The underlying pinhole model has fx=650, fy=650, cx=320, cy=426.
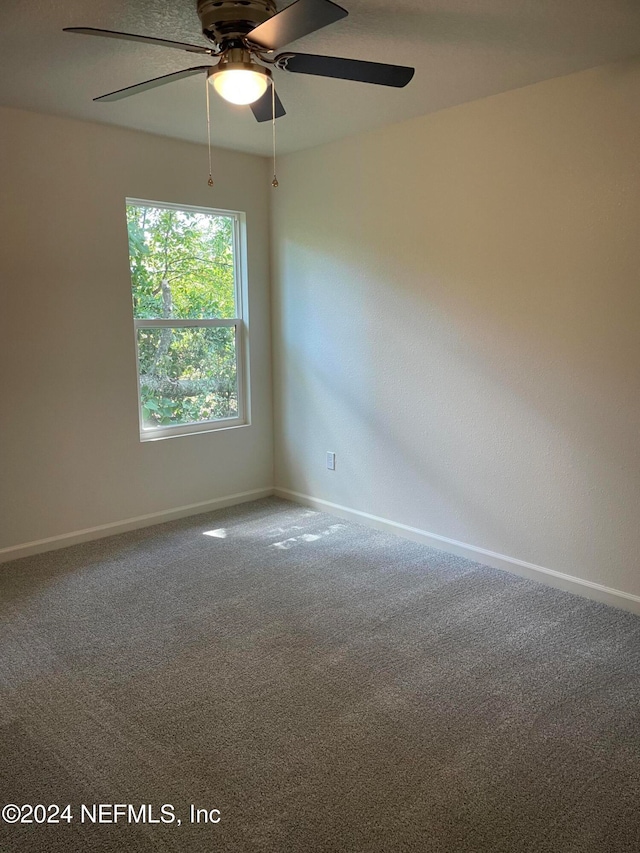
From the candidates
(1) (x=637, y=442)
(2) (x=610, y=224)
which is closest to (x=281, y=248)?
(2) (x=610, y=224)

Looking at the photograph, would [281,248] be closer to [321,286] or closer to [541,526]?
[321,286]

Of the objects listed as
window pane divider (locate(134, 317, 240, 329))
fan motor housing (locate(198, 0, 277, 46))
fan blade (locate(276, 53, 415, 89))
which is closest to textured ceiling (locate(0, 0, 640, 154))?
fan motor housing (locate(198, 0, 277, 46))

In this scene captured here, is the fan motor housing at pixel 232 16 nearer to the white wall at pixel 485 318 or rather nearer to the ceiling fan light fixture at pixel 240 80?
the ceiling fan light fixture at pixel 240 80

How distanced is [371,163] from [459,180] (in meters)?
0.65

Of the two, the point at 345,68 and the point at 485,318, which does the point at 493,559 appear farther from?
the point at 345,68

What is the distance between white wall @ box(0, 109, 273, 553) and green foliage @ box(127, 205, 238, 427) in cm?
14

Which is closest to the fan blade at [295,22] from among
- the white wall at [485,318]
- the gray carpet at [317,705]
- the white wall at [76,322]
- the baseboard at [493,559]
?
the white wall at [485,318]

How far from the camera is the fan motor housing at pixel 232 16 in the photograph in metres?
2.14

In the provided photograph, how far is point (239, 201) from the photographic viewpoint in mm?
4402

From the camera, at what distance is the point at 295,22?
193cm

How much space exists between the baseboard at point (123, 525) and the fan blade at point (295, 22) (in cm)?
287

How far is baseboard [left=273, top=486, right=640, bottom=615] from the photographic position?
307cm

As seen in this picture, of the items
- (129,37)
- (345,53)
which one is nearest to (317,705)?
(129,37)

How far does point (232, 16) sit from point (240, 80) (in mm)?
191
